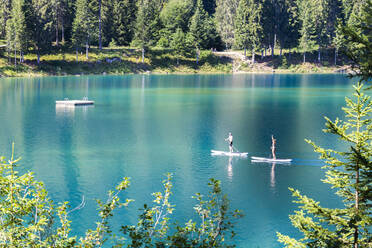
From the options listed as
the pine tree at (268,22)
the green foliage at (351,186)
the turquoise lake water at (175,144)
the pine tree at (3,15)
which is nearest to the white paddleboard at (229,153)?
the turquoise lake water at (175,144)

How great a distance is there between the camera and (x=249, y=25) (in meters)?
147

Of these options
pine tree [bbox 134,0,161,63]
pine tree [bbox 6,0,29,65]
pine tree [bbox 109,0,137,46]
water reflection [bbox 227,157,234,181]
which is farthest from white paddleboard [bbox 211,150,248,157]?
pine tree [bbox 109,0,137,46]

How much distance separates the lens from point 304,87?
105 meters

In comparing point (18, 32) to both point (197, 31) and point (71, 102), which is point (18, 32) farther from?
point (197, 31)

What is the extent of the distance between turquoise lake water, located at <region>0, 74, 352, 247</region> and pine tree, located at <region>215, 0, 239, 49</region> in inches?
3005

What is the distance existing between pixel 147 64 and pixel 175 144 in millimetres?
96029

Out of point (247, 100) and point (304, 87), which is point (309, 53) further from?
point (247, 100)

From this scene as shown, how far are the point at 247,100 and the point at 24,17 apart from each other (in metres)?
66.8

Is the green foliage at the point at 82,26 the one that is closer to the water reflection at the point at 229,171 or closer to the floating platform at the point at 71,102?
the floating platform at the point at 71,102

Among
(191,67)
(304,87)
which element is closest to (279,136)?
(304,87)

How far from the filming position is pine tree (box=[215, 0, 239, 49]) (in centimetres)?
16388

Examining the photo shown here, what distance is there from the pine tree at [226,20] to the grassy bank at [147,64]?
8.76 metres

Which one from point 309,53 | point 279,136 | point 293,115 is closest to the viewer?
point 279,136

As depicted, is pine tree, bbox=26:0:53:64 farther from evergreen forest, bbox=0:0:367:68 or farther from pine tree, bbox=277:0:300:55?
pine tree, bbox=277:0:300:55
